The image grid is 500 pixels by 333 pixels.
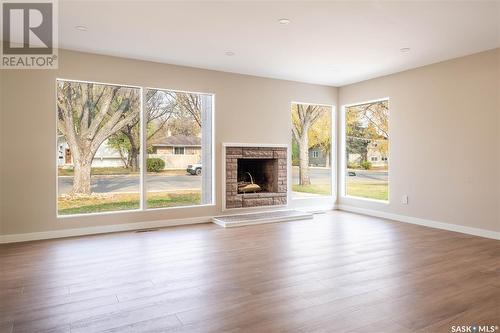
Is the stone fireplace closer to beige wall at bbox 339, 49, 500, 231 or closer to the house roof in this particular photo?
the house roof

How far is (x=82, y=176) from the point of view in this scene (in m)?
5.11

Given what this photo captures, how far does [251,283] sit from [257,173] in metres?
3.94

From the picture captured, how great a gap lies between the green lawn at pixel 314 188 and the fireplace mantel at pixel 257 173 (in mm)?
398

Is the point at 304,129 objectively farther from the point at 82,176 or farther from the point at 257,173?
the point at 82,176

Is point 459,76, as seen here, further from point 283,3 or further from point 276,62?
point 283,3

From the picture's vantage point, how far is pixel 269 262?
11.9 ft

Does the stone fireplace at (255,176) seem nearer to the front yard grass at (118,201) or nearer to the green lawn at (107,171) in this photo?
the front yard grass at (118,201)

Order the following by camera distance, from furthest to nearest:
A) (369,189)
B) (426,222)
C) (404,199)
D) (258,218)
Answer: (369,189) → (404,199) → (258,218) → (426,222)

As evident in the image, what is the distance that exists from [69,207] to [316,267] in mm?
3645

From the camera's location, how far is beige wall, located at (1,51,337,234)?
14.8 ft

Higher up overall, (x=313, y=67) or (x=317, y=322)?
(x=313, y=67)

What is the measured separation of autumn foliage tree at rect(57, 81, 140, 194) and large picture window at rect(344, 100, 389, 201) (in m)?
4.29

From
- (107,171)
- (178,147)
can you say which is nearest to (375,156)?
(178,147)

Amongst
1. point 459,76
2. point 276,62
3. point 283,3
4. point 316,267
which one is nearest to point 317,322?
point 316,267
